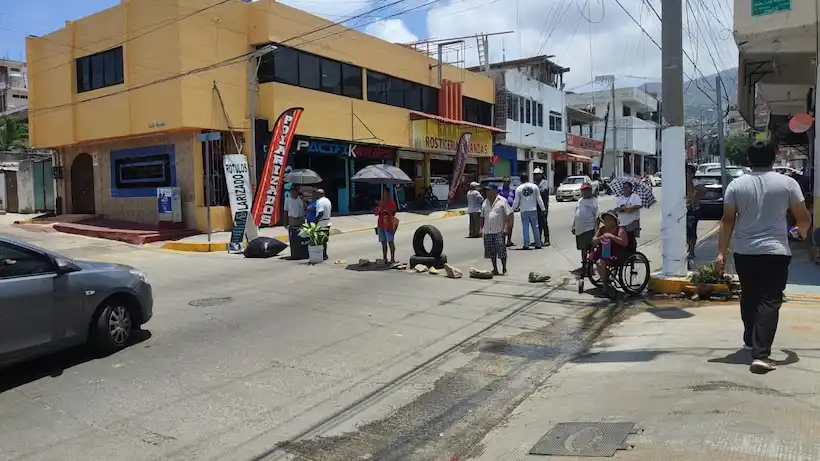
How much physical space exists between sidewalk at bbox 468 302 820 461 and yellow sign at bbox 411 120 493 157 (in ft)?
80.4

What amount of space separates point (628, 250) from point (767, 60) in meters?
7.75

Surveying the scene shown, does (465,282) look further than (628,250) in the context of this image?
Yes

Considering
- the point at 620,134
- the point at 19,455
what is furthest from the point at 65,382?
the point at 620,134

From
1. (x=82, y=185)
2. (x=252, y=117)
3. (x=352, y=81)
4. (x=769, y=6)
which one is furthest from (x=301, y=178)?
(x=82, y=185)

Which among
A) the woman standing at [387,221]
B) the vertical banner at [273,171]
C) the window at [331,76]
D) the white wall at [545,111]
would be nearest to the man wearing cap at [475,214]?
the woman standing at [387,221]

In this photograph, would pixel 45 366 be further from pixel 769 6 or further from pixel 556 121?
pixel 556 121

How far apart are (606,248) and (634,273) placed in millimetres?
649

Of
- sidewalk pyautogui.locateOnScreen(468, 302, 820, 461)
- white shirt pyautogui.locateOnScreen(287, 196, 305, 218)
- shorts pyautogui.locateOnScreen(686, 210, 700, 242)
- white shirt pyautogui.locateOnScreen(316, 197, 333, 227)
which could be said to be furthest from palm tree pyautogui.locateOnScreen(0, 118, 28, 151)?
sidewalk pyautogui.locateOnScreen(468, 302, 820, 461)

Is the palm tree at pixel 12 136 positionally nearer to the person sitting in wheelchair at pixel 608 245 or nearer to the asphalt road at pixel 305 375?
the asphalt road at pixel 305 375

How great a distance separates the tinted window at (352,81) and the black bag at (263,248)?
1195cm

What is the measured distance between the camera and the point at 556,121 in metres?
46.1

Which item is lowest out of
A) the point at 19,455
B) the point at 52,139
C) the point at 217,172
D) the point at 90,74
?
the point at 19,455

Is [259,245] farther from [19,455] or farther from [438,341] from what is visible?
[19,455]

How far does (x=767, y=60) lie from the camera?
1375 cm
